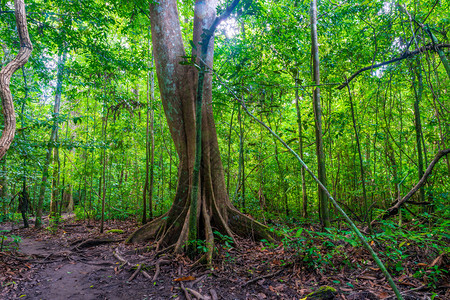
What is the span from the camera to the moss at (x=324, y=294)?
2533 millimetres

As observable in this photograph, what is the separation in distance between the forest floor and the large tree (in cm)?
53

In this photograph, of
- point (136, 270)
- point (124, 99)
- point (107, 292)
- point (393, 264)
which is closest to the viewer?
point (393, 264)

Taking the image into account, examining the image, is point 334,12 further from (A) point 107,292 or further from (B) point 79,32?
(A) point 107,292

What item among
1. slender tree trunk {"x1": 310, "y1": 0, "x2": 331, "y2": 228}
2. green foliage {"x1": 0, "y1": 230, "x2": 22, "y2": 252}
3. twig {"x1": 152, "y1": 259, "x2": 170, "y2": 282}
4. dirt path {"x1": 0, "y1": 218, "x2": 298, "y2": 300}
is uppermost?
slender tree trunk {"x1": 310, "y1": 0, "x2": 331, "y2": 228}

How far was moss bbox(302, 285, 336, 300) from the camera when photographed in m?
2.53

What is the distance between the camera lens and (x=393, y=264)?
2.93 metres

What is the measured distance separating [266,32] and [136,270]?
17.5 feet

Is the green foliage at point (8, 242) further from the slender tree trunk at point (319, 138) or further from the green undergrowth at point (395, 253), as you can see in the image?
the slender tree trunk at point (319, 138)

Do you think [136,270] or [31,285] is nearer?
[31,285]

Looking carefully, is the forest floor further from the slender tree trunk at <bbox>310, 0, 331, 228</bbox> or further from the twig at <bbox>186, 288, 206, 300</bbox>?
the slender tree trunk at <bbox>310, 0, 331, 228</bbox>

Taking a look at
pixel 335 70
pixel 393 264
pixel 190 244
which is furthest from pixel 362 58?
pixel 190 244

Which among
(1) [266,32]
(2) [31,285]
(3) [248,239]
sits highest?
(1) [266,32]

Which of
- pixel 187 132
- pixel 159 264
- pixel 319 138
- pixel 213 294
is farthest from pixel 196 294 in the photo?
pixel 187 132

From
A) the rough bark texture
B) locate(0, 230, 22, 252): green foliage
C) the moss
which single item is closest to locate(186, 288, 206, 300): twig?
the moss
